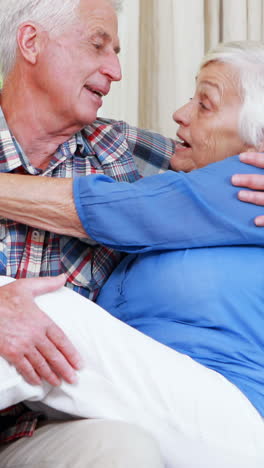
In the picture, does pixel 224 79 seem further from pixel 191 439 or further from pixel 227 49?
pixel 191 439

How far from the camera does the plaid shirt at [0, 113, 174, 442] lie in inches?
60.2

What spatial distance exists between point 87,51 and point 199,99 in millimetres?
304

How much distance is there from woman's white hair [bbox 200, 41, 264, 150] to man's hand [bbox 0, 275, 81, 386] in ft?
2.07

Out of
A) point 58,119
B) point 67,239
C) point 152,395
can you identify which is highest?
point 58,119

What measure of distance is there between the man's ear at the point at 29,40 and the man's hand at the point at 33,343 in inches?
27.0

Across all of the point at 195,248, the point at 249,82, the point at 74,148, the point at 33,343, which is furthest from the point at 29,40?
the point at 33,343

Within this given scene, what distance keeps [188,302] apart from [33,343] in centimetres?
34

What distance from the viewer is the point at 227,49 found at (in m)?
1.58

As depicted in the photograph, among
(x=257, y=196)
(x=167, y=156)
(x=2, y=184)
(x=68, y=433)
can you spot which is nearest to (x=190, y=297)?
(x=257, y=196)

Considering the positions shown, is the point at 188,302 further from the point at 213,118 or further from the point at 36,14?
the point at 36,14

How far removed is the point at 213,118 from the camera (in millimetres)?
1558

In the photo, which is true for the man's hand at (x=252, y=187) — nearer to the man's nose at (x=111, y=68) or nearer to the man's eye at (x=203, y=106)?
the man's eye at (x=203, y=106)

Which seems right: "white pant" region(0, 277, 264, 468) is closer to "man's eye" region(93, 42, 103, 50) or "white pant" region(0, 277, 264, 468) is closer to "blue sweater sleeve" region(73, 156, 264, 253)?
"blue sweater sleeve" region(73, 156, 264, 253)

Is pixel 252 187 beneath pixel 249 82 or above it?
beneath
